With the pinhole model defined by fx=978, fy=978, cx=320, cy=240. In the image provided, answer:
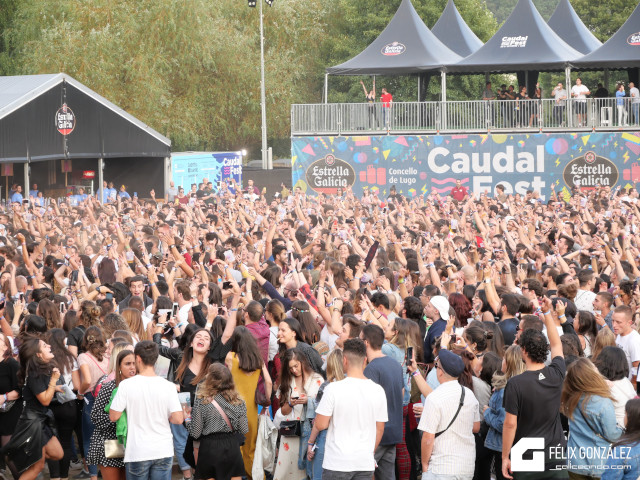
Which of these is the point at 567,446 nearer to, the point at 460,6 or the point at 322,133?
the point at 322,133

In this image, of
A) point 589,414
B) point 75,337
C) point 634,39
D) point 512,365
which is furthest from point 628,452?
point 634,39

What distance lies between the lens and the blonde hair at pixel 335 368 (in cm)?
686

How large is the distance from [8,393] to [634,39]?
27.0 metres

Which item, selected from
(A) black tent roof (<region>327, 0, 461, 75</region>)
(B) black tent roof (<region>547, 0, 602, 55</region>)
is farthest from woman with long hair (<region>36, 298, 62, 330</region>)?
(B) black tent roof (<region>547, 0, 602, 55</region>)

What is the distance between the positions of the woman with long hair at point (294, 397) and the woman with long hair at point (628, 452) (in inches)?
92.6

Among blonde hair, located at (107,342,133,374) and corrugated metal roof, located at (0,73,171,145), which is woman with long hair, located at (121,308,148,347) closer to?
blonde hair, located at (107,342,133,374)

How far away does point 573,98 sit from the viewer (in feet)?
96.6

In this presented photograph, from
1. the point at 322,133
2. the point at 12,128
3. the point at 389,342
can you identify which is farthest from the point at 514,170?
the point at 389,342

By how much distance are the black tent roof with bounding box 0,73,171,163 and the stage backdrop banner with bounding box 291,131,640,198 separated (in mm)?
4966

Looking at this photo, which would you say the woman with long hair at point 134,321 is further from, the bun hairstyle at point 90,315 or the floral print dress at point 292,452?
the floral print dress at point 292,452

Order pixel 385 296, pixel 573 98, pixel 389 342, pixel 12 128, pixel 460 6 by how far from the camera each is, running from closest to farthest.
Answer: pixel 389 342 → pixel 385 296 → pixel 12 128 → pixel 573 98 → pixel 460 6

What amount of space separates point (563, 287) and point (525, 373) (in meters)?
3.45

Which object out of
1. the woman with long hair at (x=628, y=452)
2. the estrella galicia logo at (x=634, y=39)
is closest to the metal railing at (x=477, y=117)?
the estrella galicia logo at (x=634, y=39)

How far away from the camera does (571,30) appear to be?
38.4 meters
